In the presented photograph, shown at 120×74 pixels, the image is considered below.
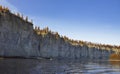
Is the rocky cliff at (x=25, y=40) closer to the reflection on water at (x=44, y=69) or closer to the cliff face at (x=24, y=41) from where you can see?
the cliff face at (x=24, y=41)

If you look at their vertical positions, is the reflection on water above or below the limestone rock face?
below

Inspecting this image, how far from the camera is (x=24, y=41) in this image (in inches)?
2761

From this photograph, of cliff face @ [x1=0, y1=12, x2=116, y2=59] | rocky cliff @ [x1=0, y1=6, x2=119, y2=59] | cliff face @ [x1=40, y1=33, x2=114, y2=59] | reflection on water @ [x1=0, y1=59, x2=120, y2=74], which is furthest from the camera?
cliff face @ [x1=40, y1=33, x2=114, y2=59]

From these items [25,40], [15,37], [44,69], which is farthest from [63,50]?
[44,69]

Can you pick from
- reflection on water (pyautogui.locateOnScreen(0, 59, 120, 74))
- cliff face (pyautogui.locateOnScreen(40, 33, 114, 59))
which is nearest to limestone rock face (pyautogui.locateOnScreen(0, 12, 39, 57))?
cliff face (pyautogui.locateOnScreen(40, 33, 114, 59))

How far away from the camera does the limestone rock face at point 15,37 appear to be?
2322 inches

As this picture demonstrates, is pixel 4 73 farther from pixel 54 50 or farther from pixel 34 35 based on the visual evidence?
pixel 54 50

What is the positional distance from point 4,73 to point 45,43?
6885 centimetres

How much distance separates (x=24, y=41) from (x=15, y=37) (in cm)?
618

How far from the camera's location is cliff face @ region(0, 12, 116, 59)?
59625mm

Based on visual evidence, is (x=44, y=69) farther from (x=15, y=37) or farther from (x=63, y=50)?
(x=63, y=50)

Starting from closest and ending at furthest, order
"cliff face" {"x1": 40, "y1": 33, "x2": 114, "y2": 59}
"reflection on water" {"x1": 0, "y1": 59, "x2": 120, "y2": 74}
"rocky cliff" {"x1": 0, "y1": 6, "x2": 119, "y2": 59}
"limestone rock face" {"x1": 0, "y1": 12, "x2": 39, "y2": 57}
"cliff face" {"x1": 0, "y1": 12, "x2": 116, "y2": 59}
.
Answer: "reflection on water" {"x1": 0, "y1": 59, "x2": 120, "y2": 74} → "limestone rock face" {"x1": 0, "y1": 12, "x2": 39, "y2": 57} → "cliff face" {"x1": 0, "y1": 12, "x2": 116, "y2": 59} → "rocky cliff" {"x1": 0, "y1": 6, "x2": 119, "y2": 59} → "cliff face" {"x1": 40, "y1": 33, "x2": 114, "y2": 59}

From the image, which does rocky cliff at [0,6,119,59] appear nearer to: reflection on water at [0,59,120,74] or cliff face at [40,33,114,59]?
cliff face at [40,33,114,59]

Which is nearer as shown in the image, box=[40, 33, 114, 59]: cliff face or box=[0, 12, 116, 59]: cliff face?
box=[0, 12, 116, 59]: cliff face
